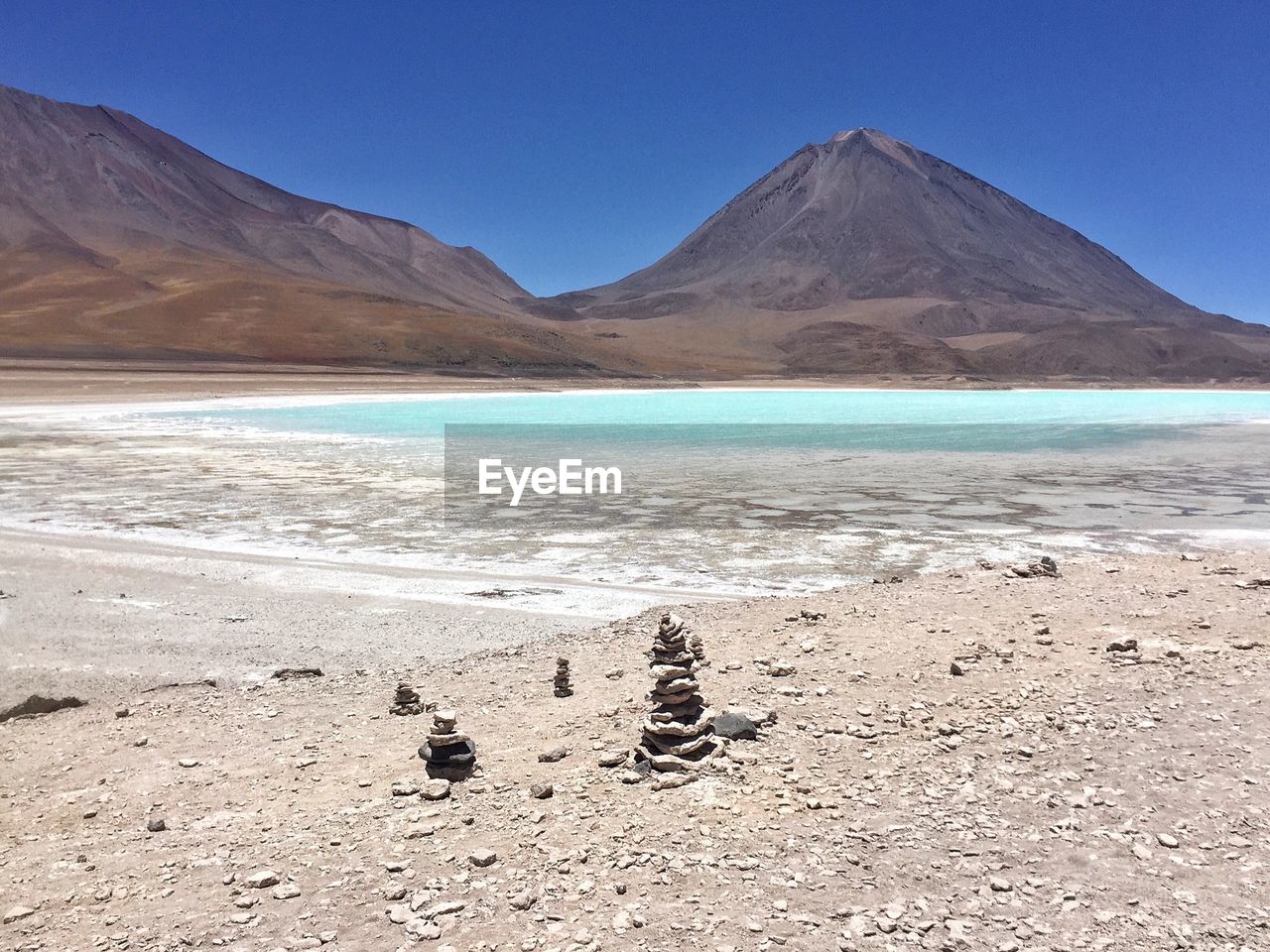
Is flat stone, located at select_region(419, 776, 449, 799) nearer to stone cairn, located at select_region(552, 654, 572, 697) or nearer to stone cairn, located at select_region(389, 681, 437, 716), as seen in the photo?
stone cairn, located at select_region(389, 681, 437, 716)

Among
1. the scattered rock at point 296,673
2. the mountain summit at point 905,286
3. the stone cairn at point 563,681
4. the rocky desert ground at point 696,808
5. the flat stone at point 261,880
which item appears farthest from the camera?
the mountain summit at point 905,286

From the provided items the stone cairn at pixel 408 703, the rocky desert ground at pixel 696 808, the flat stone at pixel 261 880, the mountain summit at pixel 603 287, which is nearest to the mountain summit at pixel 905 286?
the mountain summit at pixel 603 287

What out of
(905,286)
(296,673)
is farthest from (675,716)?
(905,286)

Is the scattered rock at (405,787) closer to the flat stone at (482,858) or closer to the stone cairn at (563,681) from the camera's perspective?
the flat stone at (482,858)

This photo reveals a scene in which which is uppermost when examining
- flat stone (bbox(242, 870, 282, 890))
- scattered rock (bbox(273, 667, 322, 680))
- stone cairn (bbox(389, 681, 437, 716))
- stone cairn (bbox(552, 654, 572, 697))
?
stone cairn (bbox(552, 654, 572, 697))

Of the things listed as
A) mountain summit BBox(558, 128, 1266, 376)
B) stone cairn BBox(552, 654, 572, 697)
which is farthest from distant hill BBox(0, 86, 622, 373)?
stone cairn BBox(552, 654, 572, 697)

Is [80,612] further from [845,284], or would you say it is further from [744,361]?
[845,284]
